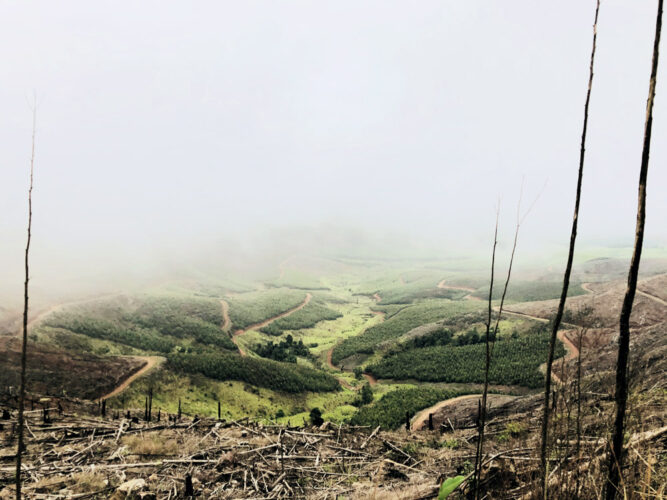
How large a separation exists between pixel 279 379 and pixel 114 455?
35854 millimetres

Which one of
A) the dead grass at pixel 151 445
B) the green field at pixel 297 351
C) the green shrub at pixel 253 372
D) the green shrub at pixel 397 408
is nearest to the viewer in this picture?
the dead grass at pixel 151 445

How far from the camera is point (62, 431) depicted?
10.8 meters

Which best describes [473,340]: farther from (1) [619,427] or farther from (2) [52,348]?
(1) [619,427]

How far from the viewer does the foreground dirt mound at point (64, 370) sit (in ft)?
93.6

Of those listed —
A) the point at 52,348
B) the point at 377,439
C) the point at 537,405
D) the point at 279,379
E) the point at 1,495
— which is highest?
the point at 1,495

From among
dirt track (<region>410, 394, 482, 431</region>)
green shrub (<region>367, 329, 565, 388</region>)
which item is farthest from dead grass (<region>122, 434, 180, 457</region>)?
green shrub (<region>367, 329, 565, 388</region>)

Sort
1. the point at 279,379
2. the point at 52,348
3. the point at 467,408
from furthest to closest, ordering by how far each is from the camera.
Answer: the point at 279,379 → the point at 52,348 → the point at 467,408

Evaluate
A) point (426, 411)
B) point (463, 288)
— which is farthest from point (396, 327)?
point (463, 288)

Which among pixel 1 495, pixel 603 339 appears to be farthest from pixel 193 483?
pixel 603 339

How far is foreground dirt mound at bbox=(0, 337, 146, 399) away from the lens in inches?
1123

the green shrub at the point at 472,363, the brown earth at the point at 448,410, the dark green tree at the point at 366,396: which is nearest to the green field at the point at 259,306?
the green shrub at the point at 472,363

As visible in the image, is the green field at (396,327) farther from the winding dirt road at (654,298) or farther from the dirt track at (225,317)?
the winding dirt road at (654,298)

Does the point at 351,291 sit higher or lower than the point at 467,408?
lower

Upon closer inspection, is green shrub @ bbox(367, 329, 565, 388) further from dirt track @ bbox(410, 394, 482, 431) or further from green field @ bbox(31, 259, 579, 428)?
dirt track @ bbox(410, 394, 482, 431)
